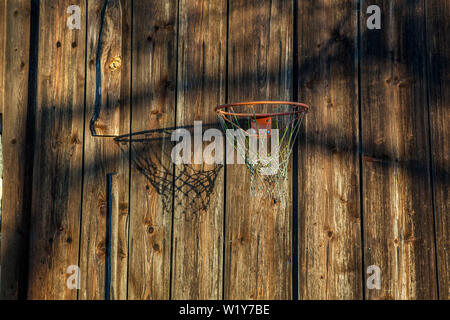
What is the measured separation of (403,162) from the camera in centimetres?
282

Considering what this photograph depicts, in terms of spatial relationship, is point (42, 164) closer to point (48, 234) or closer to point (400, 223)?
point (48, 234)

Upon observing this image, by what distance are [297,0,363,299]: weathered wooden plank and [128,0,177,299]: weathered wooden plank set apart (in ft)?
3.40

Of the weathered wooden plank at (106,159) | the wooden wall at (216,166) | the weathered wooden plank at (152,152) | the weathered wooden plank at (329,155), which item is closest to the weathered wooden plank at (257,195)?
the wooden wall at (216,166)

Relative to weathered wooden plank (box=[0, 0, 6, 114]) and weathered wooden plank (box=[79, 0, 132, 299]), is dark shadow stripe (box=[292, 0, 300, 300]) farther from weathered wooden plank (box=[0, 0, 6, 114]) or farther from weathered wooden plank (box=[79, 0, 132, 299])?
weathered wooden plank (box=[0, 0, 6, 114])

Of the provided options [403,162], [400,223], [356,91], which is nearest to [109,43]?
[356,91]

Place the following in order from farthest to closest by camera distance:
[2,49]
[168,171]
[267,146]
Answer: [2,49], [168,171], [267,146]

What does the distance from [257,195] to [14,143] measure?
6.61 feet

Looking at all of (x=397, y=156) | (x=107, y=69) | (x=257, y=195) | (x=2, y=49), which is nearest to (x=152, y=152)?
(x=107, y=69)

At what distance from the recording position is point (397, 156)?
2.82 m

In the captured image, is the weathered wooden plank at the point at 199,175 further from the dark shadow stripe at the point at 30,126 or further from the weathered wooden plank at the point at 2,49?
the weathered wooden plank at the point at 2,49

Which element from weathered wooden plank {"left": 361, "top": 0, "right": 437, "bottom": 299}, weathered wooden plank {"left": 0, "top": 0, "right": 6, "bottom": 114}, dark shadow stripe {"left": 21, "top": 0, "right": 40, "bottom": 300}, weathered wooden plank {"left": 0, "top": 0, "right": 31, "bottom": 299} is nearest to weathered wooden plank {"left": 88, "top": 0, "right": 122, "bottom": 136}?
dark shadow stripe {"left": 21, "top": 0, "right": 40, "bottom": 300}

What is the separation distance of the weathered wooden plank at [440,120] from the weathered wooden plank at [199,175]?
1623 mm

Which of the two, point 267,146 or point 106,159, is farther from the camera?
point 106,159

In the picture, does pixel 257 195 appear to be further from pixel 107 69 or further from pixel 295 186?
pixel 107 69
